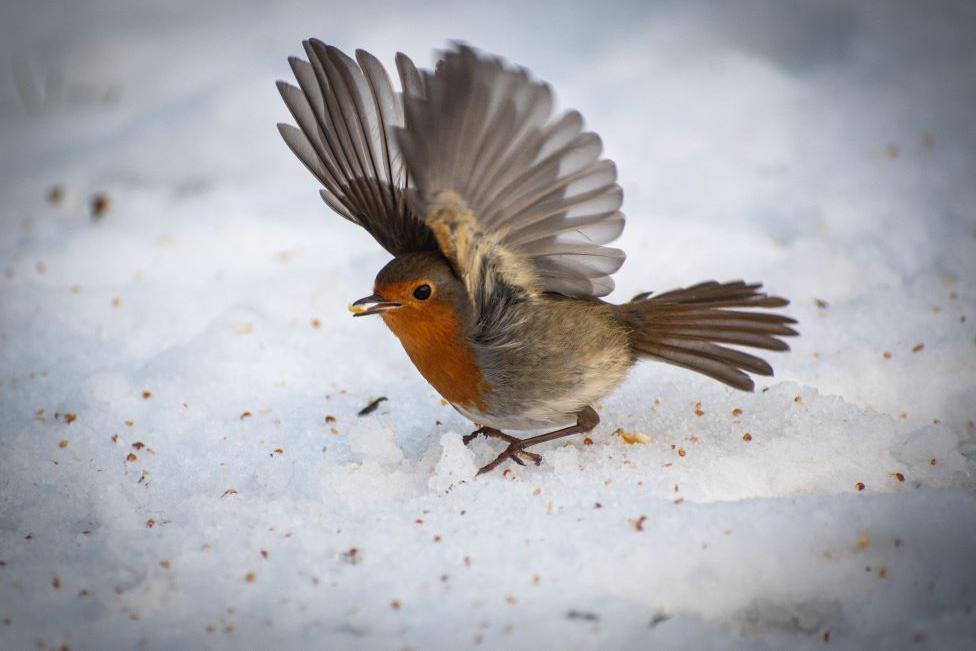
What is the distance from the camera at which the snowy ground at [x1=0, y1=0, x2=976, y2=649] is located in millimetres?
2273

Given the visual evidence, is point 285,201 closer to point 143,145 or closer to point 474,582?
point 143,145

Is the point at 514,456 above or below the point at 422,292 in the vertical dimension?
below

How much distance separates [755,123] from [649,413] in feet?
8.81

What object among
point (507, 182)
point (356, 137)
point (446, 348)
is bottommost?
point (446, 348)

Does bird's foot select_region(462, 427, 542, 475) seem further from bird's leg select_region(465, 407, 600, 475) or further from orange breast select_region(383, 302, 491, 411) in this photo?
orange breast select_region(383, 302, 491, 411)

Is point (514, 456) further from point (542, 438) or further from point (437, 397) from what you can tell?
point (437, 397)

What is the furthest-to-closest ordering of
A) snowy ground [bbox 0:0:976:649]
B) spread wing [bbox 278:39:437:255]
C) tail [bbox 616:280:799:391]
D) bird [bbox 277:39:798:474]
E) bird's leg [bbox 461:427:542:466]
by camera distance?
bird's leg [bbox 461:427:542:466], tail [bbox 616:280:799:391], spread wing [bbox 278:39:437:255], bird [bbox 277:39:798:474], snowy ground [bbox 0:0:976:649]

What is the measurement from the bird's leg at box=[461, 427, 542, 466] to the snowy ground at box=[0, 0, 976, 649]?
0.23 feet

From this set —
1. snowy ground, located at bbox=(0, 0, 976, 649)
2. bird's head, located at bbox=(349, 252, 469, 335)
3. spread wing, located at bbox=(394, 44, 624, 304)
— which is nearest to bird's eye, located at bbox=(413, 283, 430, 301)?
bird's head, located at bbox=(349, 252, 469, 335)

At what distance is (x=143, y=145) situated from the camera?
17.8 feet

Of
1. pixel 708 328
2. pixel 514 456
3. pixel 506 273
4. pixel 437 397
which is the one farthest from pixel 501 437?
pixel 708 328

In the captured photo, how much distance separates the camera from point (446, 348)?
283 cm

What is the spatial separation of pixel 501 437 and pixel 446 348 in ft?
1.66

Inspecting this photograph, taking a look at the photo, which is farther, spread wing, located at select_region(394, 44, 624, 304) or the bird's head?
the bird's head
